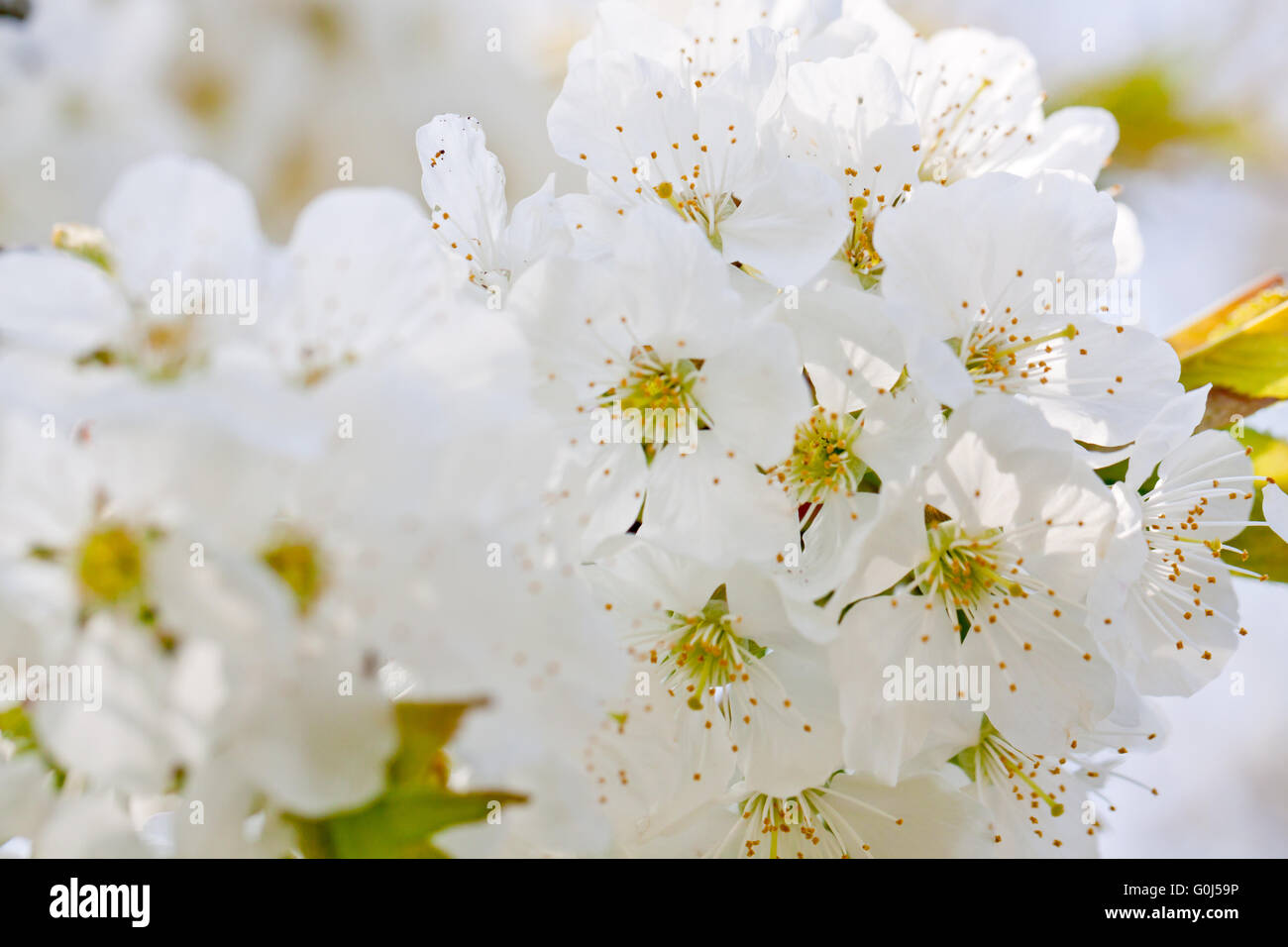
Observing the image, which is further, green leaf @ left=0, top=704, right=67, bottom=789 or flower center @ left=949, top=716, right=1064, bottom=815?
flower center @ left=949, top=716, right=1064, bottom=815

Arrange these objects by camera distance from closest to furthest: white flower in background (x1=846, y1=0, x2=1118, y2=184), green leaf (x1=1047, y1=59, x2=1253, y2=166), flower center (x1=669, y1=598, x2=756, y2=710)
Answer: flower center (x1=669, y1=598, x2=756, y2=710) < white flower in background (x1=846, y1=0, x2=1118, y2=184) < green leaf (x1=1047, y1=59, x2=1253, y2=166)

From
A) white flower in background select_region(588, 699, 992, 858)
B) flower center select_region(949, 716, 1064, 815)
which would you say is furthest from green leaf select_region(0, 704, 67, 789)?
flower center select_region(949, 716, 1064, 815)

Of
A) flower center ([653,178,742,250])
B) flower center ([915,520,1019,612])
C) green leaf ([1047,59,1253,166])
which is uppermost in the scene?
green leaf ([1047,59,1253,166])

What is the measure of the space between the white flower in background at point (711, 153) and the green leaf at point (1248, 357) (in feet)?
0.97

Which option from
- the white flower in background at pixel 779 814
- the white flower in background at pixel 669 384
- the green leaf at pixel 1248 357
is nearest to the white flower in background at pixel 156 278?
the white flower in background at pixel 669 384

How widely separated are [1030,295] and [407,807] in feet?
1.34

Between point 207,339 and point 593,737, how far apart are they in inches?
8.8

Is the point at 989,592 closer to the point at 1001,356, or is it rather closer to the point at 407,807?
the point at 1001,356

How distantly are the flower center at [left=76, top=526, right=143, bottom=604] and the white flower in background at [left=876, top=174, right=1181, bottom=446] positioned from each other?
364mm

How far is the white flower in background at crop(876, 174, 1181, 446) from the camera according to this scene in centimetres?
53

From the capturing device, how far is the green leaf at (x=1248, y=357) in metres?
0.64

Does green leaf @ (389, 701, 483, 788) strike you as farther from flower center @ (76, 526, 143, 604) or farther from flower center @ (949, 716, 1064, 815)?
flower center @ (949, 716, 1064, 815)
